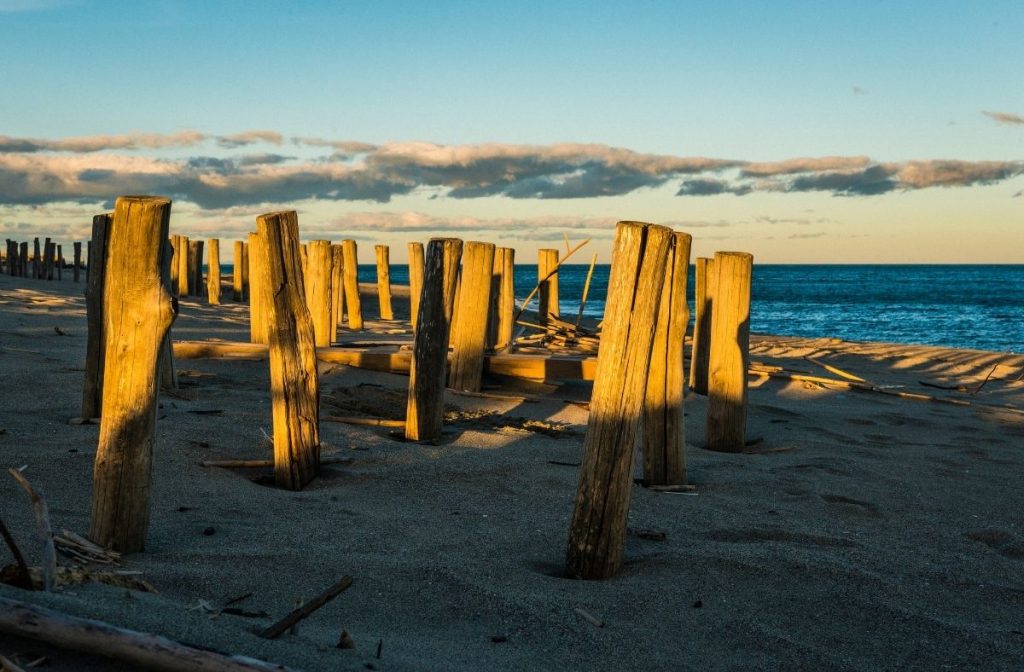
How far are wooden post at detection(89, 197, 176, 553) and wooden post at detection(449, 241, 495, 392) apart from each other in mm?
4470

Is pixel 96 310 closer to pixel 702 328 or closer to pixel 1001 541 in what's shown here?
pixel 1001 541

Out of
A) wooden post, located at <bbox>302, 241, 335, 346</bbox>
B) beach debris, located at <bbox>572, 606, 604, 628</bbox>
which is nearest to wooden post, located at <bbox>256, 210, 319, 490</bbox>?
beach debris, located at <bbox>572, 606, 604, 628</bbox>

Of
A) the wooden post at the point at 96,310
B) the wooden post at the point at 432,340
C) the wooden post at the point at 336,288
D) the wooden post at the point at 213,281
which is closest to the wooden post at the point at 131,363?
the wooden post at the point at 96,310

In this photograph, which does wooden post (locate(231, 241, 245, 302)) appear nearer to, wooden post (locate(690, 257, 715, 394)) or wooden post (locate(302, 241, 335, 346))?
wooden post (locate(302, 241, 335, 346))

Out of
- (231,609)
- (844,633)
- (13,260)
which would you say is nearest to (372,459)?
(231,609)

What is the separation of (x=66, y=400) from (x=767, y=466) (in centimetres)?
528

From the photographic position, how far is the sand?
347 centimetres

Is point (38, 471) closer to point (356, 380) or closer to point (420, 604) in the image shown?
point (420, 604)

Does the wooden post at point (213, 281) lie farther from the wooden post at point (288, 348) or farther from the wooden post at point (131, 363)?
the wooden post at point (131, 363)

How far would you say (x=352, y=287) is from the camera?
1770 centimetres

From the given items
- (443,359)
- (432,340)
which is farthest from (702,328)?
(432,340)

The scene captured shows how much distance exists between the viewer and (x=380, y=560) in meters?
4.25

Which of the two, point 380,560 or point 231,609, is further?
point 380,560

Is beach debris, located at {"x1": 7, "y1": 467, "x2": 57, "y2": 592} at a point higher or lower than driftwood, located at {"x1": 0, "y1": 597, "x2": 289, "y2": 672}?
higher
